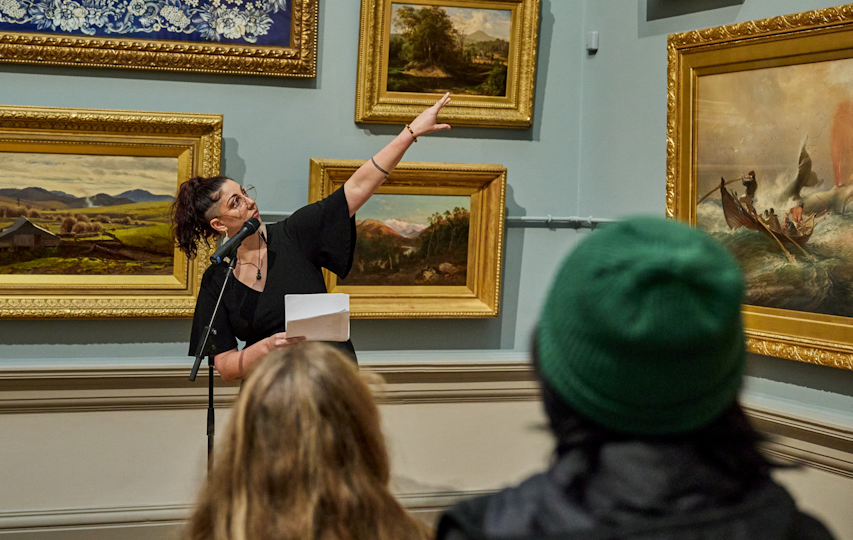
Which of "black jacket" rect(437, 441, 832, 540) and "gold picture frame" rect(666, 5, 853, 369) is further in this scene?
"gold picture frame" rect(666, 5, 853, 369)

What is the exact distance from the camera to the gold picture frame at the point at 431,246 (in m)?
3.62

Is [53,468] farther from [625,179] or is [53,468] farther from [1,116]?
[625,179]

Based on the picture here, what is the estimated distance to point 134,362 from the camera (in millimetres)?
3438

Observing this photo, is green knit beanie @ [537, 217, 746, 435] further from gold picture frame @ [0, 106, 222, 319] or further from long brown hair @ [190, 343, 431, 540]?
gold picture frame @ [0, 106, 222, 319]

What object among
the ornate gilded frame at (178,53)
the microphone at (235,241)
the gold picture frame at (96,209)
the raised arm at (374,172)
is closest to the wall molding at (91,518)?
the gold picture frame at (96,209)

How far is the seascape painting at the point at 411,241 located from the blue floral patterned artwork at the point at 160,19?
99 centimetres

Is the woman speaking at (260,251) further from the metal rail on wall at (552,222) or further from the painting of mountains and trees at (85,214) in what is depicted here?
the metal rail on wall at (552,222)

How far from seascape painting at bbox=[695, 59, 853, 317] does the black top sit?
5.44 ft

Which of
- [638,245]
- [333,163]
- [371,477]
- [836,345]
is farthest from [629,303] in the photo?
[333,163]

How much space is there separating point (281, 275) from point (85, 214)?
121 cm

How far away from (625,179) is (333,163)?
151 centimetres

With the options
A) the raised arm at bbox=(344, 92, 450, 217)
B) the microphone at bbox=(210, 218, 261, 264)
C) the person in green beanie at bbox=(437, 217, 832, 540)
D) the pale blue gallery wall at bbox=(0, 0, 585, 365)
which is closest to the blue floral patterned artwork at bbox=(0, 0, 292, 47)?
the pale blue gallery wall at bbox=(0, 0, 585, 365)

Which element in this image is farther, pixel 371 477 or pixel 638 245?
pixel 371 477

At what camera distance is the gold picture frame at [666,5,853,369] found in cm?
270
